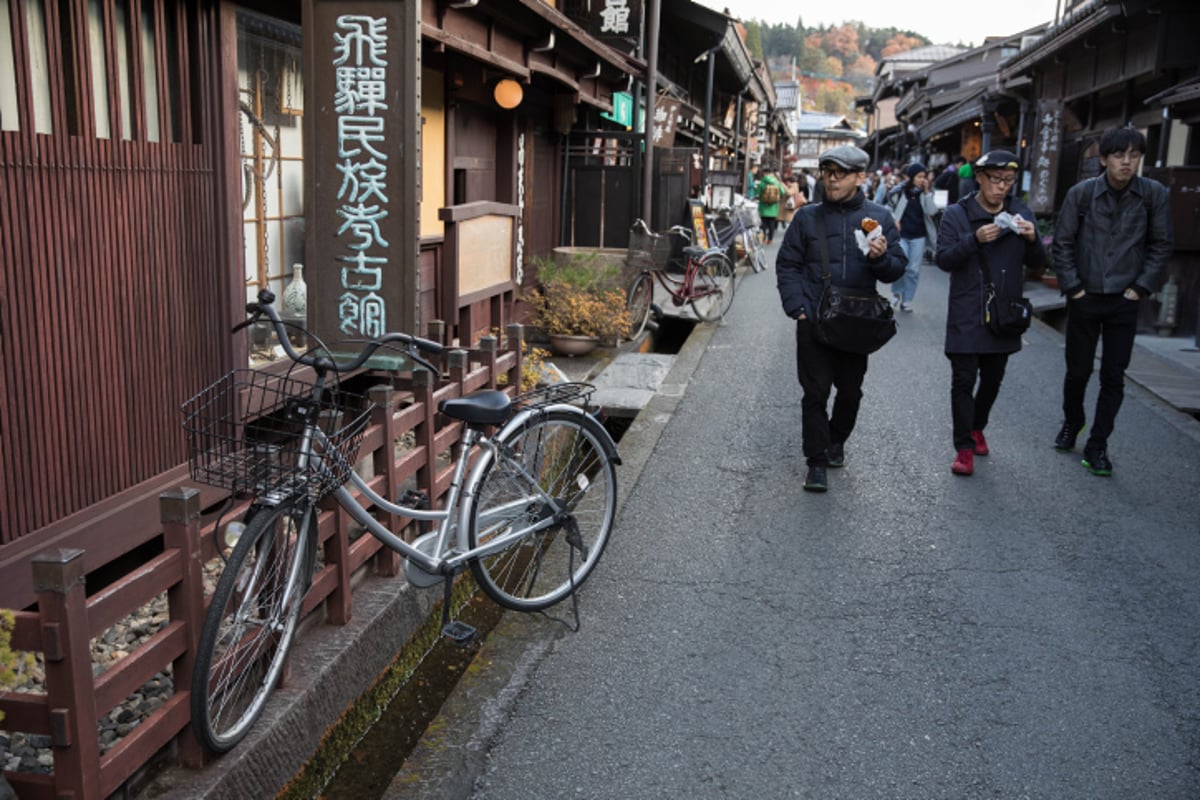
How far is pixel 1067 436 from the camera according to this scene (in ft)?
26.1

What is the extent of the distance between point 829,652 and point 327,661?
212 cm

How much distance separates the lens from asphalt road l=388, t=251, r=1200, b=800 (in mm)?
3826

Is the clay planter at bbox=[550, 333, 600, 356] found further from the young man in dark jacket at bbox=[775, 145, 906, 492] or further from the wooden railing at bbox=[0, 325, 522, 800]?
the wooden railing at bbox=[0, 325, 522, 800]

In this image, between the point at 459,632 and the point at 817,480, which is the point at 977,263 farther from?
the point at 459,632

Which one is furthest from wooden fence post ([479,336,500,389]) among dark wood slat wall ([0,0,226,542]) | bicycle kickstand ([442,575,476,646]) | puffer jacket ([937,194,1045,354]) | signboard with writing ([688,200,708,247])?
signboard with writing ([688,200,708,247])

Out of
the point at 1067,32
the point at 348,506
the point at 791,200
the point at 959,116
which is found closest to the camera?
the point at 348,506

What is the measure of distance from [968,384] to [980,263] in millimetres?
802

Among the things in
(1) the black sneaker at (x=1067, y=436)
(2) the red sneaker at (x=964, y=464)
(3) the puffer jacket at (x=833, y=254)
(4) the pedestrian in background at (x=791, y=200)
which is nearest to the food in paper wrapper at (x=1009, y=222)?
(3) the puffer jacket at (x=833, y=254)

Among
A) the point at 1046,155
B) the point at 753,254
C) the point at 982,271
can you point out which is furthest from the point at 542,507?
the point at 753,254

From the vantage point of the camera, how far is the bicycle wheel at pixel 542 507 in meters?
4.68

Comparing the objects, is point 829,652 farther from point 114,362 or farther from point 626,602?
point 114,362

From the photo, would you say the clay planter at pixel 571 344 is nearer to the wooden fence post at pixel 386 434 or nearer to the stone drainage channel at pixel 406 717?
the stone drainage channel at pixel 406 717

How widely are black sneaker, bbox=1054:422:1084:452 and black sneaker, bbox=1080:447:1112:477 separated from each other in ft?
1.28

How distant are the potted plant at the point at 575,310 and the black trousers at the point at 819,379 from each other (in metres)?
4.98
